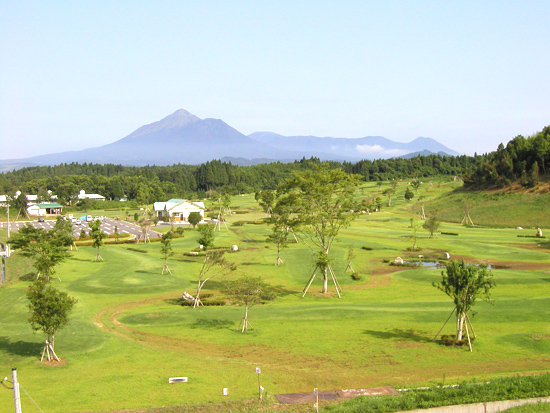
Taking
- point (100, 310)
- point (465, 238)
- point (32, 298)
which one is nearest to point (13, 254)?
point (100, 310)

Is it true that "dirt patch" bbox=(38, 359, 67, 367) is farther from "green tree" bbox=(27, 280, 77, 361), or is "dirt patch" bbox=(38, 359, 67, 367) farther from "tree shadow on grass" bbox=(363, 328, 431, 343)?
"tree shadow on grass" bbox=(363, 328, 431, 343)

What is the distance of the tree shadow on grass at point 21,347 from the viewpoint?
24.3 meters

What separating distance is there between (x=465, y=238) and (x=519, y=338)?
49.3m

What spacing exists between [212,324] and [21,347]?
10683 millimetres

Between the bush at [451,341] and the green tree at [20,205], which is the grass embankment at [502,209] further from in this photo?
the green tree at [20,205]

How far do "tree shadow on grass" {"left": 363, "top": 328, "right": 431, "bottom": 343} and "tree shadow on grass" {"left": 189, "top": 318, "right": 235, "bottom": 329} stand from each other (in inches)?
338

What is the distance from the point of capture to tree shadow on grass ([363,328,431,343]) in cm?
2650

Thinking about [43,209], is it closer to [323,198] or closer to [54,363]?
[323,198]

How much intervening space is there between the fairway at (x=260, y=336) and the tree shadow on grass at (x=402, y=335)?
168 millimetres

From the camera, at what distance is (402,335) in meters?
27.2

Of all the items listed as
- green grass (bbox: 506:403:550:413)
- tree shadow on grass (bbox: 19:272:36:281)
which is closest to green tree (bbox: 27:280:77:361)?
green grass (bbox: 506:403:550:413)

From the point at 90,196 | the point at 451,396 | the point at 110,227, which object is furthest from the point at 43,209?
the point at 451,396

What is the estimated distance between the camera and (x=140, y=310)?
3438 centimetres

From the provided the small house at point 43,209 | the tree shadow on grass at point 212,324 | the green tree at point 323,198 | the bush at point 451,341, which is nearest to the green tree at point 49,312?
the tree shadow on grass at point 212,324
